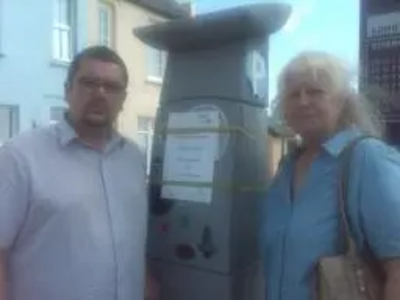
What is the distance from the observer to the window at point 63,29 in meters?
11.0

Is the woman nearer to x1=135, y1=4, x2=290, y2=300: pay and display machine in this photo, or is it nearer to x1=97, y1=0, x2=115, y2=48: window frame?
x1=135, y1=4, x2=290, y2=300: pay and display machine

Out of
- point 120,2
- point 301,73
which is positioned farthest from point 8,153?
point 120,2

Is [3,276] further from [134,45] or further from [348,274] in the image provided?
[134,45]

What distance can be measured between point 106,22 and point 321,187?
34.9ft

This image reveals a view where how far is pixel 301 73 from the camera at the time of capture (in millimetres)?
1923

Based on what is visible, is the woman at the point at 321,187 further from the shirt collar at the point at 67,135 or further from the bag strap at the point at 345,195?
the shirt collar at the point at 67,135

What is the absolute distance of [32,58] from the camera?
10398 mm

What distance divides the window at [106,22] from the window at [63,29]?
0.80m

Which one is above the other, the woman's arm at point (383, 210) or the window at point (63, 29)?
the window at point (63, 29)

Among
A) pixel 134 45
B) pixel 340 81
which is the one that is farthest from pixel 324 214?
pixel 134 45

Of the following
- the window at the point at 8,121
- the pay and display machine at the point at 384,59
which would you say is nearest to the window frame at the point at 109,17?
the window at the point at 8,121

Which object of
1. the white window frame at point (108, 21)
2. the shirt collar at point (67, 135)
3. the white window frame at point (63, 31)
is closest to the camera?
the shirt collar at point (67, 135)

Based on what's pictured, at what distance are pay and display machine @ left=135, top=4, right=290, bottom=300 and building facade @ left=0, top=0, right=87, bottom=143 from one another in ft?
24.3

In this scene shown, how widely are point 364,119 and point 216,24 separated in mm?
687
